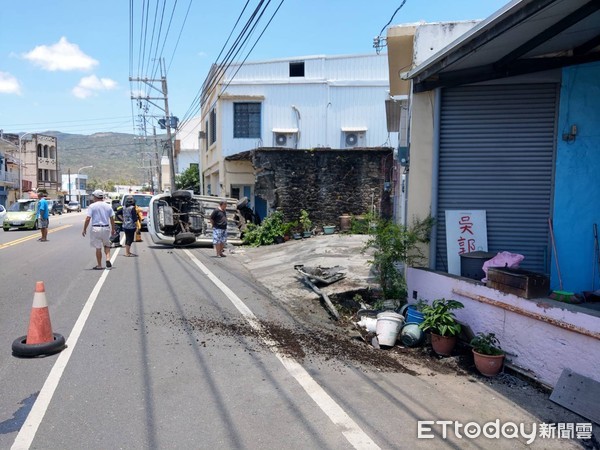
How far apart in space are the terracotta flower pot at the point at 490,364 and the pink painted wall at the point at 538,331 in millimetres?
202

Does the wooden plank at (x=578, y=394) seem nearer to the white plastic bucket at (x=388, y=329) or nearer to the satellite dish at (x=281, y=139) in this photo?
the white plastic bucket at (x=388, y=329)

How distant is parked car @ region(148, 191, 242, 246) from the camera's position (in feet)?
53.0

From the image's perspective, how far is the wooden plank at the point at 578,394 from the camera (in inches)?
161

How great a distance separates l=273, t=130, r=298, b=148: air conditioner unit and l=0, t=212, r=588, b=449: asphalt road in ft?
59.6

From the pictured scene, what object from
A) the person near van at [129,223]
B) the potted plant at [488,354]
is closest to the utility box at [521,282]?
the potted plant at [488,354]

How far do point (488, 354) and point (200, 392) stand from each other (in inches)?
124

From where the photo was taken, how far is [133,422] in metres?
3.70

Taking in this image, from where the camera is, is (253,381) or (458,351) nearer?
(253,381)

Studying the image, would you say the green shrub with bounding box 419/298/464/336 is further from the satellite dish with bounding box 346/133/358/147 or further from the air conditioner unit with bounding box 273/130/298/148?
the satellite dish with bounding box 346/133/358/147

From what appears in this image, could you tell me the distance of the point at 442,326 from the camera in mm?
5598

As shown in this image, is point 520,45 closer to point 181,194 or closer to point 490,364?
point 490,364

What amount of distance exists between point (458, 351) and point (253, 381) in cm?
276

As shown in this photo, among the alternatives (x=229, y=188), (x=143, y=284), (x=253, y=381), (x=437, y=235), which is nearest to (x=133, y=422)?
(x=253, y=381)

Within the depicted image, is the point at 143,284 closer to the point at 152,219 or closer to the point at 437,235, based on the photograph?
the point at 437,235
